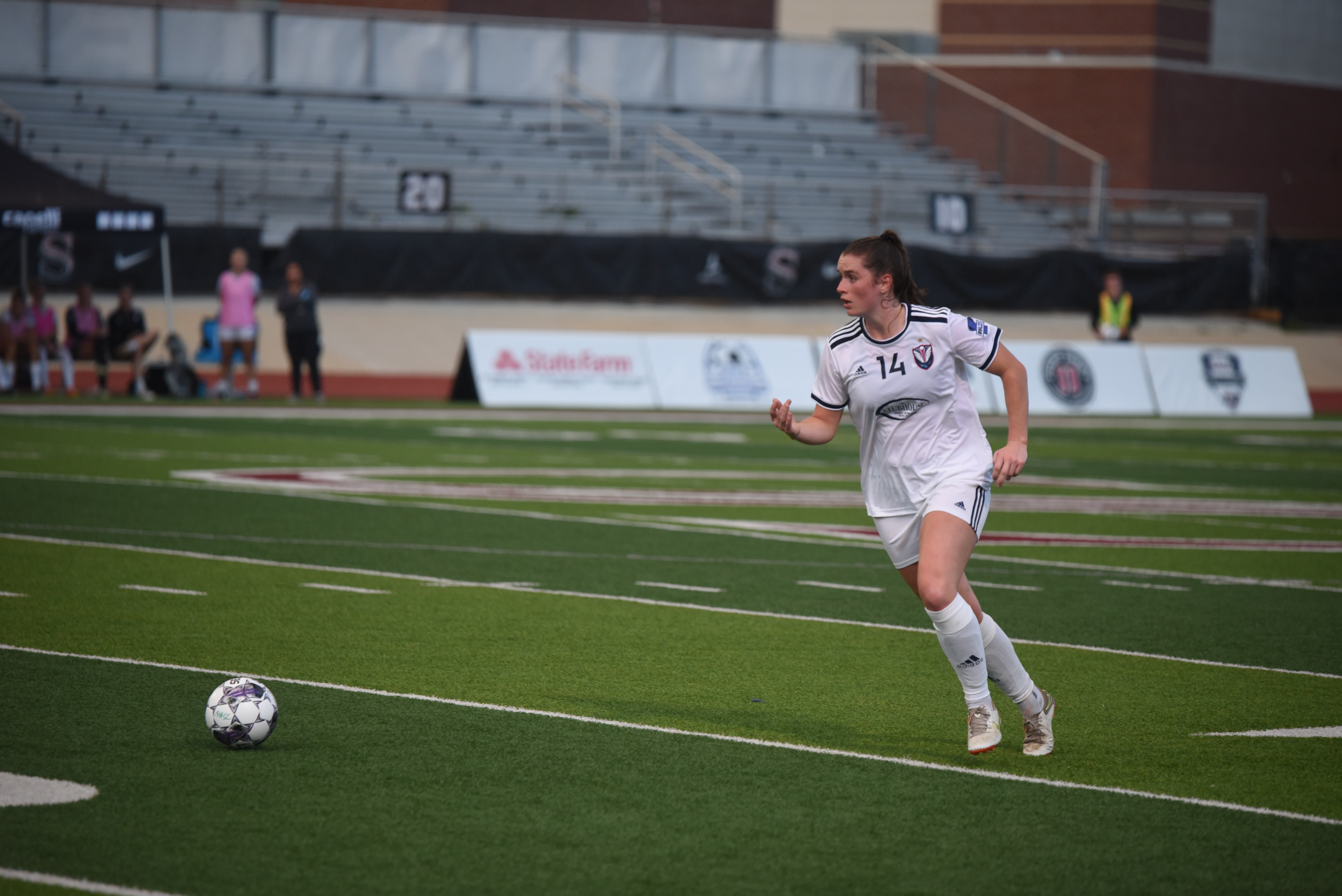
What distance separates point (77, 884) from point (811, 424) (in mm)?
3186

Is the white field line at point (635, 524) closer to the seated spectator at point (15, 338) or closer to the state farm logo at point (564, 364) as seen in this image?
the seated spectator at point (15, 338)

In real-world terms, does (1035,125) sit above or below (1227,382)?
above

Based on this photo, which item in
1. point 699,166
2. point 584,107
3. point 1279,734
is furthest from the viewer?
point 584,107

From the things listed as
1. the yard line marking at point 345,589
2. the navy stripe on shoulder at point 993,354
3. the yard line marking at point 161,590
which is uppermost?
the navy stripe on shoulder at point 993,354

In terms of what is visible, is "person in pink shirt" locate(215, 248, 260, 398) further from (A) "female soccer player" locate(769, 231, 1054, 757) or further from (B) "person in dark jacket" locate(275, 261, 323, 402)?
(A) "female soccer player" locate(769, 231, 1054, 757)

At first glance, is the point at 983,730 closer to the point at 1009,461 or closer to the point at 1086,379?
the point at 1009,461

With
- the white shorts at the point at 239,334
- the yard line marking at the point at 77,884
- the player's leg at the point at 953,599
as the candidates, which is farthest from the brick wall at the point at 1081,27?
the yard line marking at the point at 77,884

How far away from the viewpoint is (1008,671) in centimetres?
650

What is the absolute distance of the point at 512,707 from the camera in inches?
285

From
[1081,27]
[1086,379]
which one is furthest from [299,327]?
[1081,27]

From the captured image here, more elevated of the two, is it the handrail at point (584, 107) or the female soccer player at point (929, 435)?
the handrail at point (584, 107)

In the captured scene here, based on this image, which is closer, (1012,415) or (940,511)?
(940,511)

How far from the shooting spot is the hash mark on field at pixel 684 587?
1075cm

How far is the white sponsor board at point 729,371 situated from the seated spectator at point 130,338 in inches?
320
